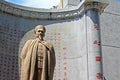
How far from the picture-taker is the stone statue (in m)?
6.32

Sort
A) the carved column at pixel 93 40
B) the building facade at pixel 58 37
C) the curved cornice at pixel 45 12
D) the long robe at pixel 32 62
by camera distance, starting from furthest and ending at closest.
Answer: the curved cornice at pixel 45 12 → the building facade at pixel 58 37 → the carved column at pixel 93 40 → the long robe at pixel 32 62

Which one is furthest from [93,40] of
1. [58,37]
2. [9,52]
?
[9,52]

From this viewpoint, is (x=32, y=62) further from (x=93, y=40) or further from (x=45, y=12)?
(x=45, y=12)

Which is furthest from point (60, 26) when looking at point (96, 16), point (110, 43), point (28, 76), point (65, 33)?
point (28, 76)

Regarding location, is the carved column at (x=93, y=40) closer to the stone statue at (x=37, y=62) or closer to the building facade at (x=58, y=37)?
the building facade at (x=58, y=37)

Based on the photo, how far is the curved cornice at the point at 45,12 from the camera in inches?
412

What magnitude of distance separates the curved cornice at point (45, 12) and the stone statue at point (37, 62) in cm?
405

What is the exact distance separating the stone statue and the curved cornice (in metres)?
4.05

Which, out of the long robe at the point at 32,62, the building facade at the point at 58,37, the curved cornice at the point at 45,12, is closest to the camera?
the long robe at the point at 32,62

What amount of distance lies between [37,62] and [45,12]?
4760 mm

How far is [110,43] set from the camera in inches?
469

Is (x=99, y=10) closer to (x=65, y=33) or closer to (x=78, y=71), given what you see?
(x=65, y=33)

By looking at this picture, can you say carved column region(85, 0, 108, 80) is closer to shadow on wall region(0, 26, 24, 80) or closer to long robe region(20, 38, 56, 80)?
shadow on wall region(0, 26, 24, 80)

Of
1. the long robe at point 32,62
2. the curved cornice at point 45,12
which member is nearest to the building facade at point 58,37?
the curved cornice at point 45,12
